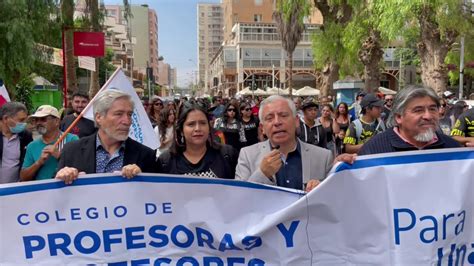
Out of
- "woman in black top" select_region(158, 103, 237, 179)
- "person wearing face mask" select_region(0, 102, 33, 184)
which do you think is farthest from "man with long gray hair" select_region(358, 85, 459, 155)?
"person wearing face mask" select_region(0, 102, 33, 184)

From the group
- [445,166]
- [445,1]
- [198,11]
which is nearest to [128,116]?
[445,166]

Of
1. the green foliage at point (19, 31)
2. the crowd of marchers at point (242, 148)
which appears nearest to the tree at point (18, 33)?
the green foliage at point (19, 31)

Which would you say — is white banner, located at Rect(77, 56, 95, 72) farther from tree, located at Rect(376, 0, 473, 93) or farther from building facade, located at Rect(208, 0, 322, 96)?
building facade, located at Rect(208, 0, 322, 96)

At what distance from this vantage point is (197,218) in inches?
120

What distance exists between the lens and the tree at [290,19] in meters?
22.8

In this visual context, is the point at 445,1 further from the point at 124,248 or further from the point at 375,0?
the point at 124,248

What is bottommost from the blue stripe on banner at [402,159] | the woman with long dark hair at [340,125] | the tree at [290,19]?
the woman with long dark hair at [340,125]

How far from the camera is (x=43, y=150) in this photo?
4039 millimetres

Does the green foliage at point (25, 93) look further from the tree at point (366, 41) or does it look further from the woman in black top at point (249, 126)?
the tree at point (366, 41)

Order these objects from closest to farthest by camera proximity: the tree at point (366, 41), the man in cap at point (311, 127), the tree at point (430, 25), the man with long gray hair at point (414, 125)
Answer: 1. the man with long gray hair at point (414, 125)
2. the man in cap at point (311, 127)
3. the tree at point (430, 25)
4. the tree at point (366, 41)

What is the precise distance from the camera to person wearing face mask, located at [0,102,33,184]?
4616 millimetres

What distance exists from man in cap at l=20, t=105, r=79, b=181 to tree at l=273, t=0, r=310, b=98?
19.1 m

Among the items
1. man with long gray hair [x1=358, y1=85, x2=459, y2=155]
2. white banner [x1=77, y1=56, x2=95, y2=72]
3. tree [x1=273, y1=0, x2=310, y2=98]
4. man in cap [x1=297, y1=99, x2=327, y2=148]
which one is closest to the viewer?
man with long gray hair [x1=358, y1=85, x2=459, y2=155]

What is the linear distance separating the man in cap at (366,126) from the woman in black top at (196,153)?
3.03 m
